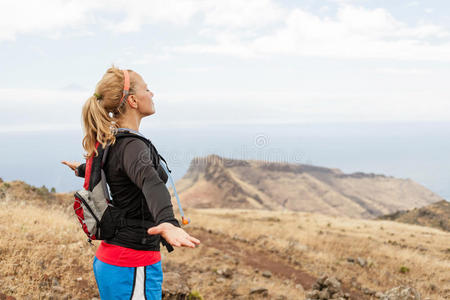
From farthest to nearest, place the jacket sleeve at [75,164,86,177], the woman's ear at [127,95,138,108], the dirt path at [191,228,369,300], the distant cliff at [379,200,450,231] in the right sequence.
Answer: the distant cliff at [379,200,450,231] < the dirt path at [191,228,369,300] < the jacket sleeve at [75,164,86,177] < the woman's ear at [127,95,138,108]

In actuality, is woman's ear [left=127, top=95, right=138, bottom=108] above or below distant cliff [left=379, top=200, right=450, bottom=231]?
above

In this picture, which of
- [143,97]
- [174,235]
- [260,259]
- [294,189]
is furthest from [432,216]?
[174,235]

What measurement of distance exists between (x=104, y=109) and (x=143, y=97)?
0.97 feet

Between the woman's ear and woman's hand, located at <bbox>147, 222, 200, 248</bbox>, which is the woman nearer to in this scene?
the woman's ear

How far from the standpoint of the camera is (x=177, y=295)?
634 cm

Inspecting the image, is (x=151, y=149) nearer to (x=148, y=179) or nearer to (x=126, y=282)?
(x=148, y=179)

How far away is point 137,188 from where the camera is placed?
238 cm

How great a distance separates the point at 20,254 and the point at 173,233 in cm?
534

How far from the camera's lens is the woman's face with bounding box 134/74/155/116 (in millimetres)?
2572

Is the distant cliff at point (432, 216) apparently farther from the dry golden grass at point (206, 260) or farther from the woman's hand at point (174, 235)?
the woman's hand at point (174, 235)

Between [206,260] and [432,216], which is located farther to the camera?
[432,216]

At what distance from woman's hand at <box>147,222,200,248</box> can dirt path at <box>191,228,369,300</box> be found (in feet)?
28.5

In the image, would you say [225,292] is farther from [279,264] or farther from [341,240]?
[341,240]

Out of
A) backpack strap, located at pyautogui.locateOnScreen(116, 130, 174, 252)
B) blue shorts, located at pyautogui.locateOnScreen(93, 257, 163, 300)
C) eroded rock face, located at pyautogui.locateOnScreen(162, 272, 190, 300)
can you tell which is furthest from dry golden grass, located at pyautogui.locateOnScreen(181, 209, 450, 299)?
backpack strap, located at pyautogui.locateOnScreen(116, 130, 174, 252)
